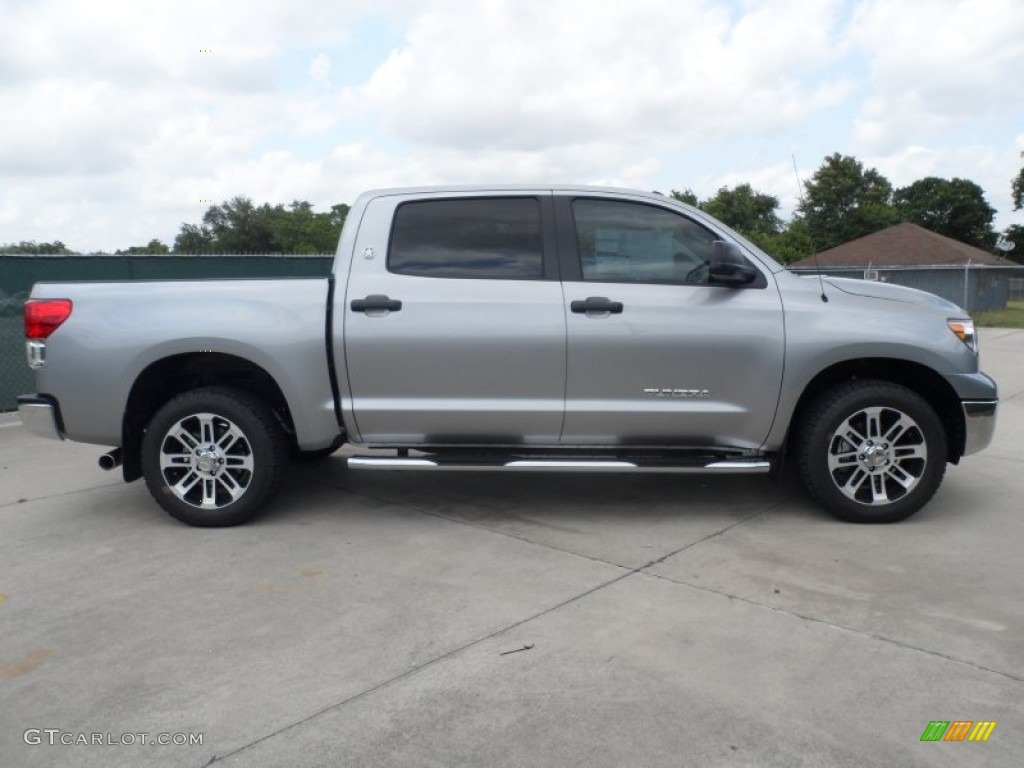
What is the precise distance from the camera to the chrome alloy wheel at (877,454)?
4.90m

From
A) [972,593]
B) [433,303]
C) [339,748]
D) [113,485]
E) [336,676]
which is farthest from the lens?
[113,485]

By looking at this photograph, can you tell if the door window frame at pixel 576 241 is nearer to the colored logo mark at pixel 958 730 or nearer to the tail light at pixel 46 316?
the colored logo mark at pixel 958 730

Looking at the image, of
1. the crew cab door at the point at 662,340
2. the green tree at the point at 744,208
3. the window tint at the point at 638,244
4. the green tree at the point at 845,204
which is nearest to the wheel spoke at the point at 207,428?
the crew cab door at the point at 662,340

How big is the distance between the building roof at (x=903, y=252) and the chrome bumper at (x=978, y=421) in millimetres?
29576

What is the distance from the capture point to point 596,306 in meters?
4.86

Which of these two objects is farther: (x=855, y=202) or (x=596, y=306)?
(x=855, y=202)

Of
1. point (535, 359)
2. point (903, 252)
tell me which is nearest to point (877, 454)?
point (535, 359)

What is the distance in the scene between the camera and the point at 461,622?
3723mm

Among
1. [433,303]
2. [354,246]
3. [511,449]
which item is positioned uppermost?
[354,246]

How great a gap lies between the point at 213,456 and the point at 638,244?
107 inches

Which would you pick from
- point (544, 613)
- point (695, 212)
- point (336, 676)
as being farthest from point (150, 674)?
point (695, 212)

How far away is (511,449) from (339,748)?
2.45 meters

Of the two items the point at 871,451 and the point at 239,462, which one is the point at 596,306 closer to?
the point at 871,451

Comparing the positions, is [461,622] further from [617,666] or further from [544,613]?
[617,666]
